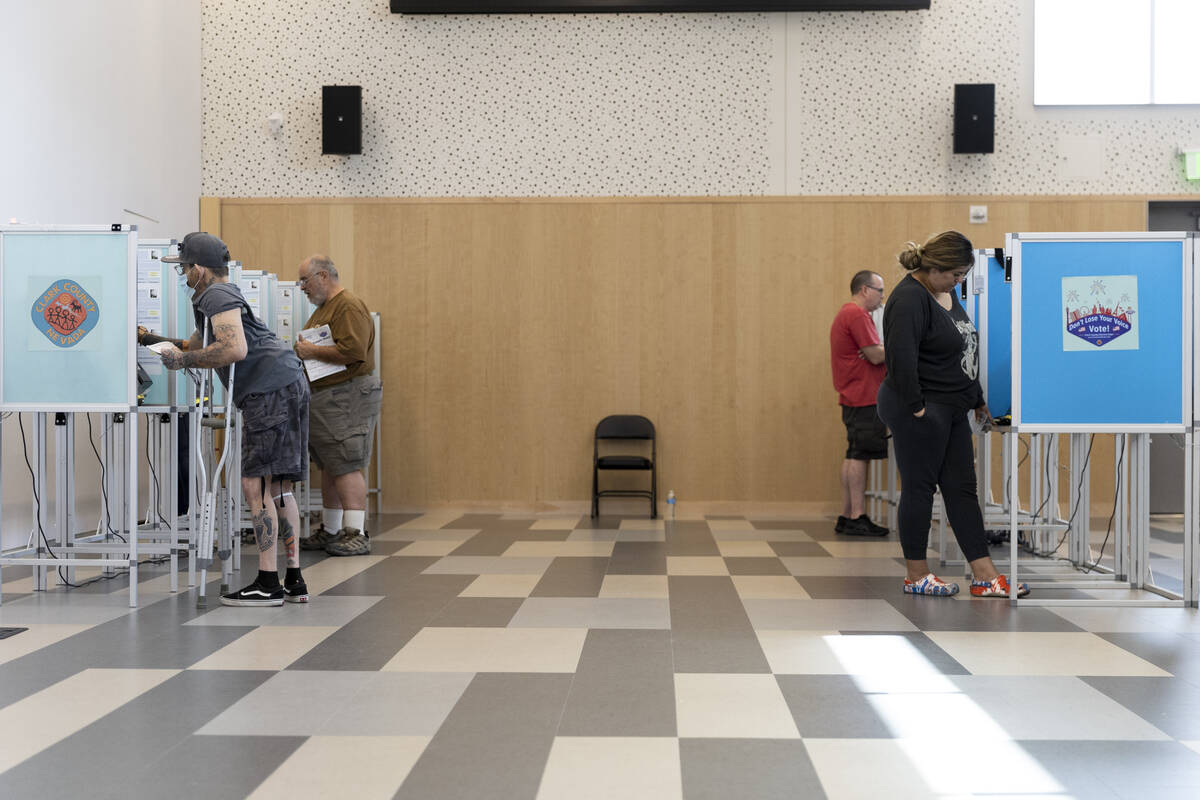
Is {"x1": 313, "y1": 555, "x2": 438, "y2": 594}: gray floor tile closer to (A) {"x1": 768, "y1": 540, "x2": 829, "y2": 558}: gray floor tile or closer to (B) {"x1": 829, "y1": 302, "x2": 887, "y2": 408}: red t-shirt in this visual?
(A) {"x1": 768, "y1": 540, "x2": 829, "y2": 558}: gray floor tile

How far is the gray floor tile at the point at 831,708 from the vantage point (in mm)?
2613

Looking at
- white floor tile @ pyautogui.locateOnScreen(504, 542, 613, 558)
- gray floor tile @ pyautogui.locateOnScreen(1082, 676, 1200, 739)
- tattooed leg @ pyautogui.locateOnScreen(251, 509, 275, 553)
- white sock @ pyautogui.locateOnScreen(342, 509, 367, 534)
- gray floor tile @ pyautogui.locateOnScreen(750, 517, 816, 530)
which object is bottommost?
gray floor tile @ pyautogui.locateOnScreen(750, 517, 816, 530)

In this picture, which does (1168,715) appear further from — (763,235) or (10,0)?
(10,0)

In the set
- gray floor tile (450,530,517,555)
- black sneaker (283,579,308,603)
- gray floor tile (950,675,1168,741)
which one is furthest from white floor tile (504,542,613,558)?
gray floor tile (950,675,1168,741)

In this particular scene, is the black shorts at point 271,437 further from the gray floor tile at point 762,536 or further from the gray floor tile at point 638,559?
the gray floor tile at point 762,536

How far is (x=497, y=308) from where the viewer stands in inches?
Answer: 313

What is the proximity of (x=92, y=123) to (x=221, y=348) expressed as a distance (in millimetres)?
3397

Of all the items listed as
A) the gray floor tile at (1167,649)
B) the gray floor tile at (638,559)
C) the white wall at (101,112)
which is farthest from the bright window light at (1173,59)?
the white wall at (101,112)

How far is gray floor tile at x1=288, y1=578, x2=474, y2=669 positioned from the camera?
337 centimetres

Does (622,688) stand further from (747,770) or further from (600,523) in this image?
(600,523)

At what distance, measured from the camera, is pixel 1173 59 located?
7781mm

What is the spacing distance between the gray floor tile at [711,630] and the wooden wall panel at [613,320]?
304 cm

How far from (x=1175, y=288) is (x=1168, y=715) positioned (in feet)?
7.66

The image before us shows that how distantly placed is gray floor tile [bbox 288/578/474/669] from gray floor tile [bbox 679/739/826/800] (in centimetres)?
131
